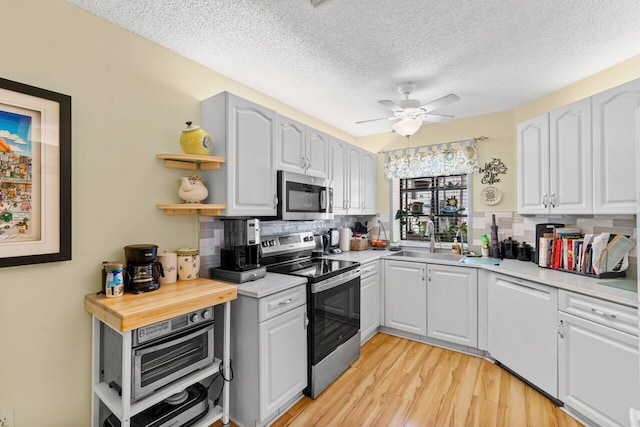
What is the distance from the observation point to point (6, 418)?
1415 millimetres

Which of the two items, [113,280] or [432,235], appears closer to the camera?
[113,280]

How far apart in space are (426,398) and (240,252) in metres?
1.79

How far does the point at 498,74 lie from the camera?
2438 millimetres

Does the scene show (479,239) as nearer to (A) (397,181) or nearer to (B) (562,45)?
(A) (397,181)

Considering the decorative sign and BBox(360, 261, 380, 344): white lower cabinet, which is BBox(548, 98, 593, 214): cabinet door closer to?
the decorative sign

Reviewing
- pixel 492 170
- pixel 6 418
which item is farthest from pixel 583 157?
pixel 6 418

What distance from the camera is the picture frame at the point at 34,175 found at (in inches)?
55.6

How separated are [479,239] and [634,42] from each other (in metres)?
2.10

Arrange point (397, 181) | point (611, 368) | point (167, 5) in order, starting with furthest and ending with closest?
point (397, 181) → point (611, 368) → point (167, 5)

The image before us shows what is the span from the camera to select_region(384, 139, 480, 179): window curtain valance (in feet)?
11.4

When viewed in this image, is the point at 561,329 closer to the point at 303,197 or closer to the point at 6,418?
the point at 303,197

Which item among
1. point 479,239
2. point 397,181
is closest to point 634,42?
point 479,239

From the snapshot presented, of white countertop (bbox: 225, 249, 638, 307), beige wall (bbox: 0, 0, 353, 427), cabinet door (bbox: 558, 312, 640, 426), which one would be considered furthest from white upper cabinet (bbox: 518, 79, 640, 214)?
beige wall (bbox: 0, 0, 353, 427)

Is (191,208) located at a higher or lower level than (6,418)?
higher
